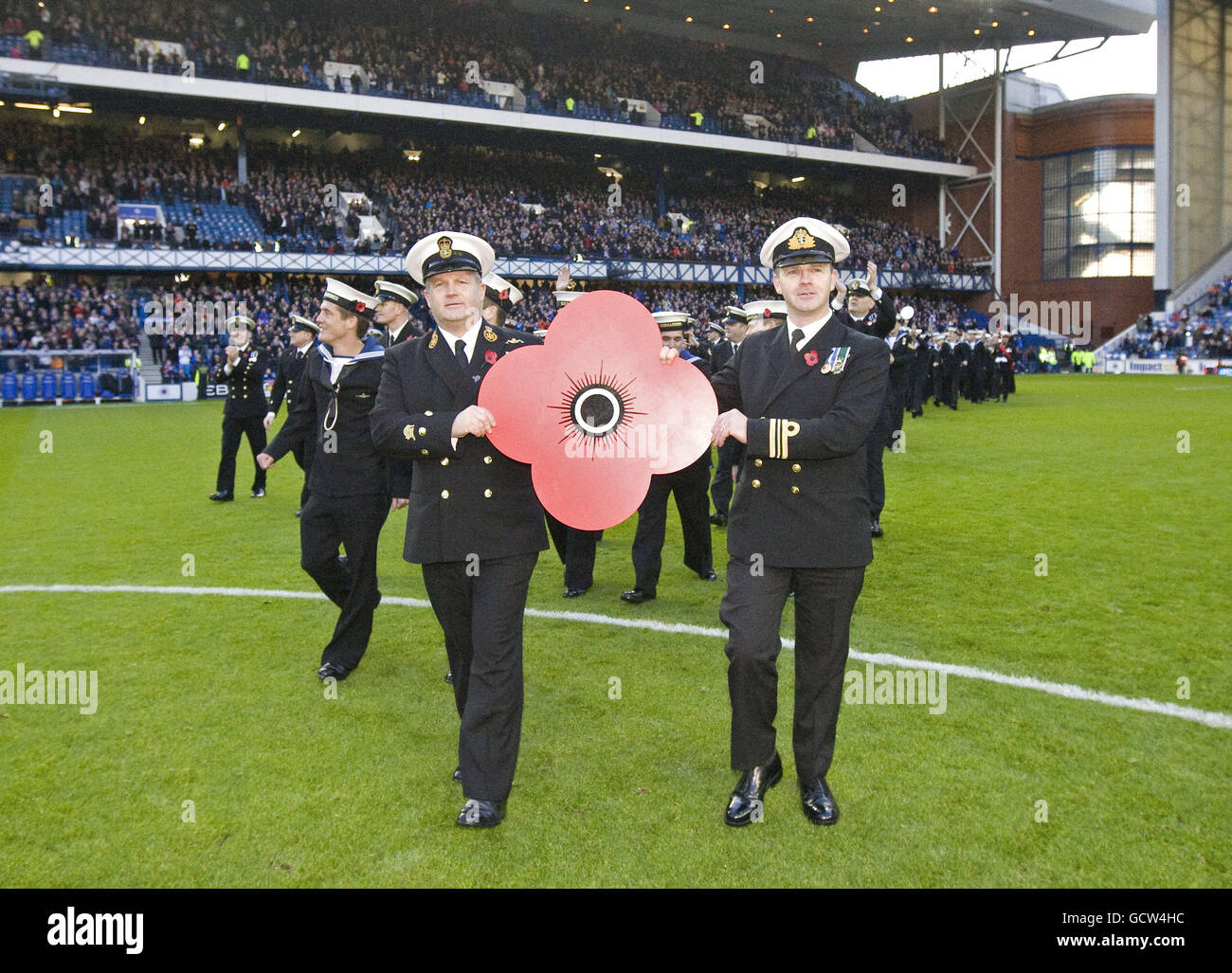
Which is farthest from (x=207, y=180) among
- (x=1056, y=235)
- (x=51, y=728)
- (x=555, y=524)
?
(x=1056, y=235)

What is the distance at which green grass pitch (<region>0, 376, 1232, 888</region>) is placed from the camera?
3.38 meters

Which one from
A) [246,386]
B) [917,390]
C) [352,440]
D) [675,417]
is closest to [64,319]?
[246,386]

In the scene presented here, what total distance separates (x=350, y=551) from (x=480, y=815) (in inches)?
85.0

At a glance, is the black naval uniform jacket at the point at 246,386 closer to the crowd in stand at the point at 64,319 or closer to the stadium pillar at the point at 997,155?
the crowd in stand at the point at 64,319

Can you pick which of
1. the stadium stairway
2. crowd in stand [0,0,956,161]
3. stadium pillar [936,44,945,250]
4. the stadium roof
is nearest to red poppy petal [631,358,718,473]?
the stadium stairway

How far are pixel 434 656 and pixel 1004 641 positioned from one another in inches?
130

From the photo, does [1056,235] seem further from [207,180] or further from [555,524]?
[555,524]

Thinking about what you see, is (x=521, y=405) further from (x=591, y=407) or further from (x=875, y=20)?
(x=875, y=20)

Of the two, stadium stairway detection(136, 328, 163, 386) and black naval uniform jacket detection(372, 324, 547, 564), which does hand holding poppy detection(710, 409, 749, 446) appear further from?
stadium stairway detection(136, 328, 163, 386)

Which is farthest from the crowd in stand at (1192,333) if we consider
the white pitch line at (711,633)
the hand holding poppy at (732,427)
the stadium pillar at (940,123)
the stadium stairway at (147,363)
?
the hand holding poppy at (732,427)

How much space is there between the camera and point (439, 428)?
11.9 ft

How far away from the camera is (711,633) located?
613 cm

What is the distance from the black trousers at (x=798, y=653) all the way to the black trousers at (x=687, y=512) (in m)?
3.28

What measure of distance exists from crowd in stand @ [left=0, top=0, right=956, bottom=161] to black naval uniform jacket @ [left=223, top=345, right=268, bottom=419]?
27475 millimetres
